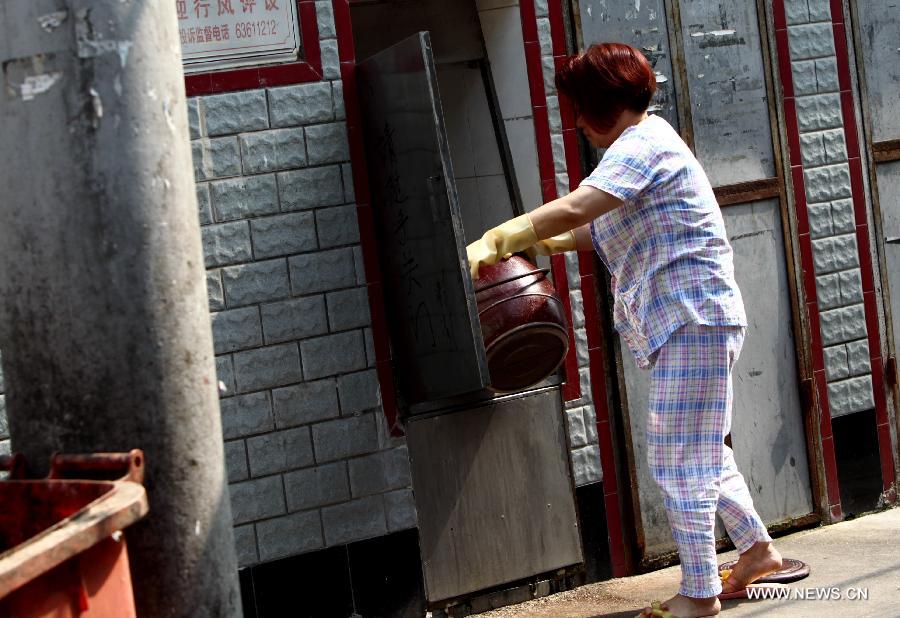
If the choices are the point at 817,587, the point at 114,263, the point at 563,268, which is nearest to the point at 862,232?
the point at 563,268

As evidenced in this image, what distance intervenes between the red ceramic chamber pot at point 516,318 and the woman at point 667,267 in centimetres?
31

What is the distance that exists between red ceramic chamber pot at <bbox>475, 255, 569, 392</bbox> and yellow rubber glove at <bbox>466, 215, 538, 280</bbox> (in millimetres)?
295

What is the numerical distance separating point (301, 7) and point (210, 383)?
8.97 feet

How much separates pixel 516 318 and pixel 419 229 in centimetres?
50

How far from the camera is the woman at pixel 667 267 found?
4.35 m

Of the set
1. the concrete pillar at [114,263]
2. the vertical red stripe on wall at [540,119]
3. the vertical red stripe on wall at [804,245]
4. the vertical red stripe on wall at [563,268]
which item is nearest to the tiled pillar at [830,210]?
the vertical red stripe on wall at [804,245]

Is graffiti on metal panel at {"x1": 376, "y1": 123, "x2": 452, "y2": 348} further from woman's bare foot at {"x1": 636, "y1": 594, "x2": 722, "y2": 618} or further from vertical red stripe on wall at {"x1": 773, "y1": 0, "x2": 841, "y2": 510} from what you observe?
vertical red stripe on wall at {"x1": 773, "y1": 0, "x2": 841, "y2": 510}

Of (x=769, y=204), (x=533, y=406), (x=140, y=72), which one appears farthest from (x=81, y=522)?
(x=769, y=204)

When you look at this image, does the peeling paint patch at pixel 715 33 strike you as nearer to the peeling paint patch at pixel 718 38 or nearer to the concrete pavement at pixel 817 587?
the peeling paint patch at pixel 718 38

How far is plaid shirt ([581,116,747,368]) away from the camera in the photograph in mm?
4328

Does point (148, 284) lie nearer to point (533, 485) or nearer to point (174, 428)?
point (174, 428)

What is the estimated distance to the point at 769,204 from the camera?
6.13 m

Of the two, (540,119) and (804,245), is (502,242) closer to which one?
(540,119)

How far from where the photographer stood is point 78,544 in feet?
7.57
